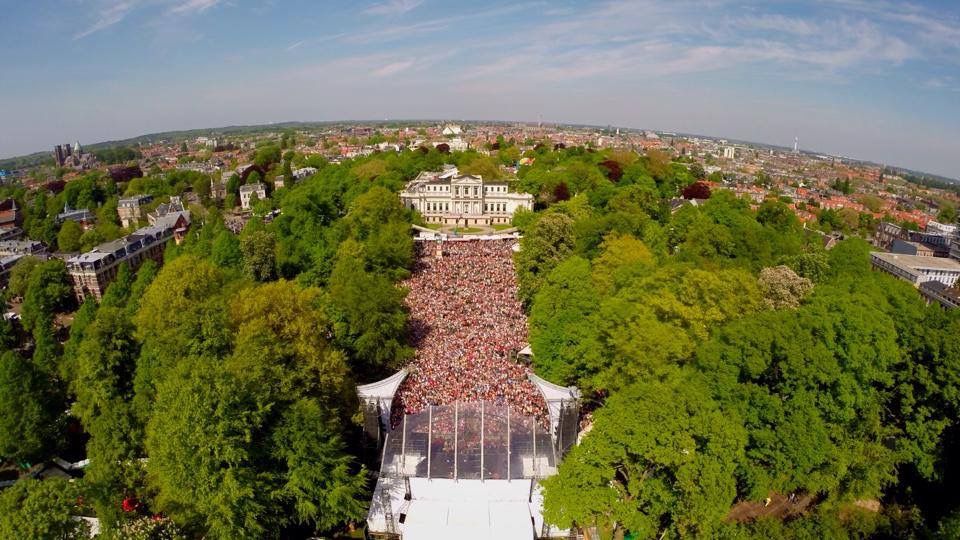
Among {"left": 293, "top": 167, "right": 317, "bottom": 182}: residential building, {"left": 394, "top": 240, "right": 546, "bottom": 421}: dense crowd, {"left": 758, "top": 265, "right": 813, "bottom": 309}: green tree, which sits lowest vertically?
{"left": 394, "top": 240, "right": 546, "bottom": 421}: dense crowd

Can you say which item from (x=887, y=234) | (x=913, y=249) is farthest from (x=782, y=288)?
(x=887, y=234)

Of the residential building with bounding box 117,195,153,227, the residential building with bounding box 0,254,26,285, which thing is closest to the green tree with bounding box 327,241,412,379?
the residential building with bounding box 0,254,26,285

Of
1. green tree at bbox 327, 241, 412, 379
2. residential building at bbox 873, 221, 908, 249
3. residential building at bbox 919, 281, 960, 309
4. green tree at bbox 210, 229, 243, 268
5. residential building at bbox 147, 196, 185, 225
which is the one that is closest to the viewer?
green tree at bbox 327, 241, 412, 379

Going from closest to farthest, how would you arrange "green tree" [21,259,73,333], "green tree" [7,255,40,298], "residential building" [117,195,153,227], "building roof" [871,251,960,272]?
"green tree" [21,259,73,333] → "green tree" [7,255,40,298] → "building roof" [871,251,960,272] → "residential building" [117,195,153,227]

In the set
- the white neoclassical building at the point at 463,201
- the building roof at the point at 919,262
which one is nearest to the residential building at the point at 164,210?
the white neoclassical building at the point at 463,201

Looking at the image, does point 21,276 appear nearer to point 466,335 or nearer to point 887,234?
point 466,335

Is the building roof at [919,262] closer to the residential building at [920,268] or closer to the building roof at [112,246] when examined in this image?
the residential building at [920,268]

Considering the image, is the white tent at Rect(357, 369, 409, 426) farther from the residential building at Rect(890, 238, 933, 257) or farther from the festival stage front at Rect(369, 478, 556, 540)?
the residential building at Rect(890, 238, 933, 257)

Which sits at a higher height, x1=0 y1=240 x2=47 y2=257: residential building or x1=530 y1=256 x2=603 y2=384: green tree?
x1=530 y1=256 x2=603 y2=384: green tree
